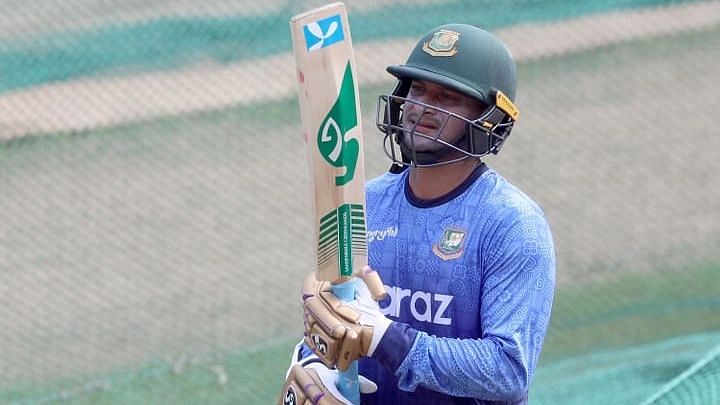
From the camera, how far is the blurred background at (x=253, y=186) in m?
5.23

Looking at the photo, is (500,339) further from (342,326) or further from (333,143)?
(333,143)

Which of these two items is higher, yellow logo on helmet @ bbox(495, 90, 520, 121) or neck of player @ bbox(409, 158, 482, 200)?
yellow logo on helmet @ bbox(495, 90, 520, 121)

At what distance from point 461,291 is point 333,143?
1.50 feet

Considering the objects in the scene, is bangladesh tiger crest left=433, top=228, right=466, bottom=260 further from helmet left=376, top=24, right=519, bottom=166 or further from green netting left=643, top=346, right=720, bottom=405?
green netting left=643, top=346, right=720, bottom=405

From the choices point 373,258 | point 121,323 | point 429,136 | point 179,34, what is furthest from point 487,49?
point 121,323

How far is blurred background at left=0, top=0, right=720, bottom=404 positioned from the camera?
5227mm

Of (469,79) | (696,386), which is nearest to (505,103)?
(469,79)

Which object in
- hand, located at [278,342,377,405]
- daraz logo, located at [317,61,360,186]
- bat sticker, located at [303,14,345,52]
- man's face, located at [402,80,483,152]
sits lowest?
hand, located at [278,342,377,405]

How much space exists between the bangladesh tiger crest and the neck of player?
0.12m

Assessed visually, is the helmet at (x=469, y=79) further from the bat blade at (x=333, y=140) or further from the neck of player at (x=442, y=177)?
the bat blade at (x=333, y=140)

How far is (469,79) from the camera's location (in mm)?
2787

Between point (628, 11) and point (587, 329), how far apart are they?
1.59m

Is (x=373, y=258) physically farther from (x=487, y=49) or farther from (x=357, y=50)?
(x=357, y=50)

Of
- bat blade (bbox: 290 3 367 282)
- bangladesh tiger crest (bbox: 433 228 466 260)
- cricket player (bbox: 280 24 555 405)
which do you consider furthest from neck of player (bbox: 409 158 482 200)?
bat blade (bbox: 290 3 367 282)
